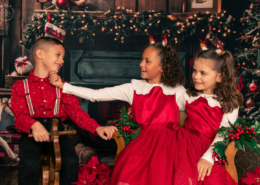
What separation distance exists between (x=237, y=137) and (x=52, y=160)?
1192 millimetres

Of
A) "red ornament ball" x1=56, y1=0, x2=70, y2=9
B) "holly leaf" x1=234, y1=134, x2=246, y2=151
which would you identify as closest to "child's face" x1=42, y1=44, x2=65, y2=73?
"holly leaf" x1=234, y1=134, x2=246, y2=151

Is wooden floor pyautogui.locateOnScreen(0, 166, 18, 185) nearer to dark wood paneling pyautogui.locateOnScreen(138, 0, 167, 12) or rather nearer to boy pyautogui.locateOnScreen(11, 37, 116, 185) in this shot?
boy pyautogui.locateOnScreen(11, 37, 116, 185)

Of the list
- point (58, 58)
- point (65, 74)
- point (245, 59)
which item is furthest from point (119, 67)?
point (245, 59)

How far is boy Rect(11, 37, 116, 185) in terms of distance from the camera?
1757 mm

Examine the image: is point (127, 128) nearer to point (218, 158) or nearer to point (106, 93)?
point (106, 93)

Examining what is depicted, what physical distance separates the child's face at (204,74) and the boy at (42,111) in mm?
718

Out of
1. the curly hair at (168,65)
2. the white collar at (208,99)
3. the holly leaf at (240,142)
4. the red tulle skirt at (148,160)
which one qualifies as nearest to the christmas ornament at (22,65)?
the curly hair at (168,65)

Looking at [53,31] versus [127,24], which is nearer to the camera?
[53,31]

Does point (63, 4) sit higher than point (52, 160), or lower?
higher

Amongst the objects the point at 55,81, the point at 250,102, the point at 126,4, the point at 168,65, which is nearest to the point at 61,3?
the point at 126,4

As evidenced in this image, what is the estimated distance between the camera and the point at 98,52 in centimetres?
344

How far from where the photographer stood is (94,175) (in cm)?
194

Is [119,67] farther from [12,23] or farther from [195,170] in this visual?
[195,170]

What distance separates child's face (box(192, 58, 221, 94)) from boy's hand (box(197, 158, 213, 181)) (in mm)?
554
